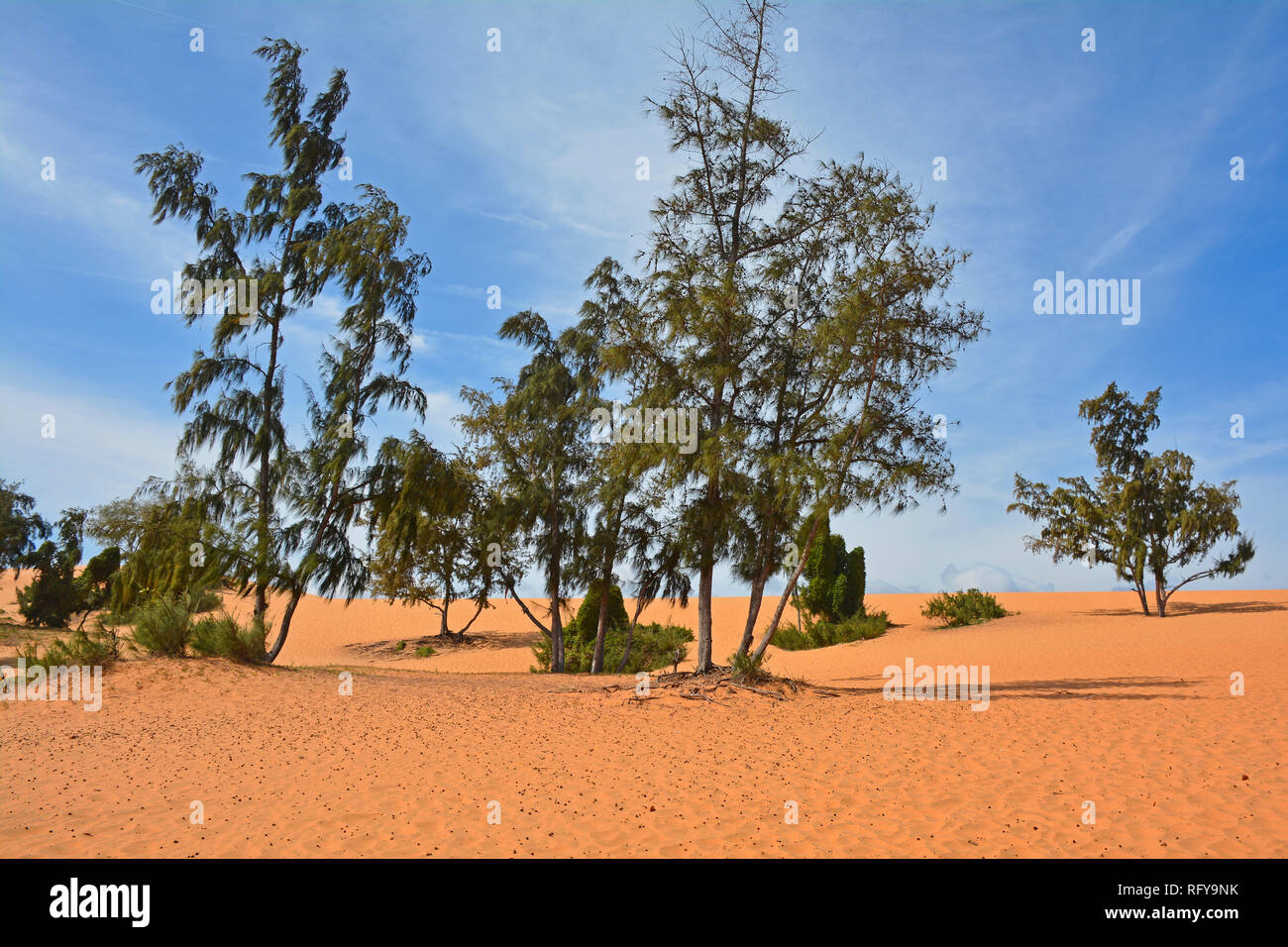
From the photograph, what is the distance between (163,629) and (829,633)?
70.0ft

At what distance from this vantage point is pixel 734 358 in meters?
14.6

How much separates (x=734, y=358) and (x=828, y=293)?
224cm

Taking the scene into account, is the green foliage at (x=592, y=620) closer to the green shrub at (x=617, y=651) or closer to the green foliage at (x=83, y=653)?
the green shrub at (x=617, y=651)

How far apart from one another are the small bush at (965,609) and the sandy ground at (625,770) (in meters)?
14.5

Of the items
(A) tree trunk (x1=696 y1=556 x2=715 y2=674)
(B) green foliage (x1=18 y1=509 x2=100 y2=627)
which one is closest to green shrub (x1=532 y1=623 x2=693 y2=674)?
(A) tree trunk (x1=696 y1=556 x2=715 y2=674)

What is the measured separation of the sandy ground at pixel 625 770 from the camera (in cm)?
642

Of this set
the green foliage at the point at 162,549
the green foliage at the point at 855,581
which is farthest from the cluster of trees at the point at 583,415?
the green foliage at the point at 855,581

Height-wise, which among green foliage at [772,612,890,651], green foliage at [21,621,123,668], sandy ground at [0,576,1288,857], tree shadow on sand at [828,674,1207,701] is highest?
green foliage at [21,621,123,668]

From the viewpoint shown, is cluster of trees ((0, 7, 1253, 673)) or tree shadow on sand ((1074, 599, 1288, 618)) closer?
cluster of trees ((0, 7, 1253, 673))

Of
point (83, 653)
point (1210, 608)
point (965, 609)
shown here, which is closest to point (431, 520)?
point (83, 653)

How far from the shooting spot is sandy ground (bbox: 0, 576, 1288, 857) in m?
6.42

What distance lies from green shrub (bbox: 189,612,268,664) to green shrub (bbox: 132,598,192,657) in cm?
23

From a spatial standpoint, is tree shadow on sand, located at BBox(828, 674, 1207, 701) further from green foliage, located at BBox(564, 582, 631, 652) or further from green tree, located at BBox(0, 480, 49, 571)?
green tree, located at BBox(0, 480, 49, 571)
